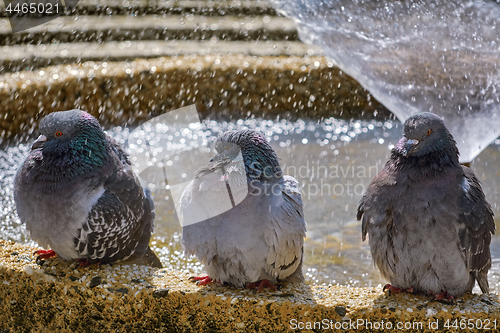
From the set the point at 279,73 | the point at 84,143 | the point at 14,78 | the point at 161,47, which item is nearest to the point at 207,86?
the point at 279,73

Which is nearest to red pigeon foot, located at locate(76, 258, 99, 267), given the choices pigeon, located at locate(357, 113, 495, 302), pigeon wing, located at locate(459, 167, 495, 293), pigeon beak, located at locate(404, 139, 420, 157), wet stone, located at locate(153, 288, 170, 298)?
wet stone, located at locate(153, 288, 170, 298)

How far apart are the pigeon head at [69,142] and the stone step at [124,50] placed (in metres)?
5.91

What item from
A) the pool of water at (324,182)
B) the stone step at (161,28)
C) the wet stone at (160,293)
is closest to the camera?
the wet stone at (160,293)

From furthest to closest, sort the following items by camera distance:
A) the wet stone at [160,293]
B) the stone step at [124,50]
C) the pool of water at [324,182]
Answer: the stone step at [124,50] → the pool of water at [324,182] → the wet stone at [160,293]

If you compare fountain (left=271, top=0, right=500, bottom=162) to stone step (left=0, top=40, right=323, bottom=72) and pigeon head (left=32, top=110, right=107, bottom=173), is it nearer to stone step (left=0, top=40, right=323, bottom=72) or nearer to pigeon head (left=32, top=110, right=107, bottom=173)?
stone step (left=0, top=40, right=323, bottom=72)

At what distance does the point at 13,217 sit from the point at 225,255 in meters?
3.09

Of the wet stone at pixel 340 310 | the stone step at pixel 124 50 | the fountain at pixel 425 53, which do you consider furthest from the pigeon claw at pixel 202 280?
the stone step at pixel 124 50

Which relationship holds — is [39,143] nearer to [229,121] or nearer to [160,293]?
[160,293]

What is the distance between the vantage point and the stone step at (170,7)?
35.2 ft

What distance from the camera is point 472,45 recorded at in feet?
21.6

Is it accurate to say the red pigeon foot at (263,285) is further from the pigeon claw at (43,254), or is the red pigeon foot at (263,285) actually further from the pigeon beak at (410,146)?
the pigeon claw at (43,254)

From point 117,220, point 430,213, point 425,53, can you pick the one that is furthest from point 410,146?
point 425,53

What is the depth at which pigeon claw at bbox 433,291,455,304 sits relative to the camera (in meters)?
3.22

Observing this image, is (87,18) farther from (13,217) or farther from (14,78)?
→ (13,217)
